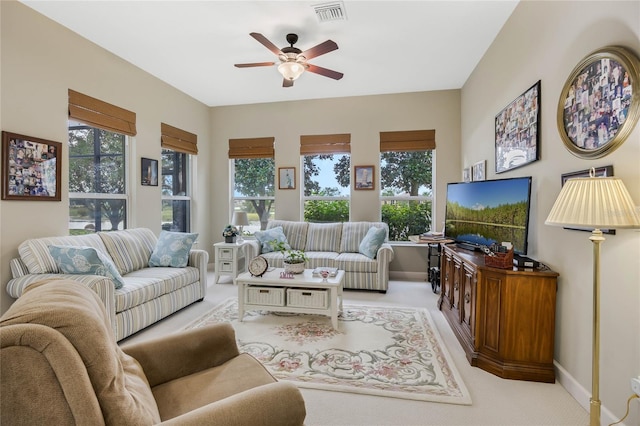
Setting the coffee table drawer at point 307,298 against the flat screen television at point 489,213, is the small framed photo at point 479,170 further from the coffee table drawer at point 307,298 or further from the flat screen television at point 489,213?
the coffee table drawer at point 307,298

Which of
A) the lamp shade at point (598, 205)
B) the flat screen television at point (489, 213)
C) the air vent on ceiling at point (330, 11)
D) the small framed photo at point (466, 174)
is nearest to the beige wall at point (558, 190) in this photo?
the flat screen television at point (489, 213)

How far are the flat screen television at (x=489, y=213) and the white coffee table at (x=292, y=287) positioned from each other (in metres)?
1.38

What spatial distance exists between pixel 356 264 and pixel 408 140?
7.21ft

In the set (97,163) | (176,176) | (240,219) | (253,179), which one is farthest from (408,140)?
(97,163)

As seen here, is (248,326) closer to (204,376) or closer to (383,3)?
(204,376)

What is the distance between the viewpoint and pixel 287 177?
546 cm

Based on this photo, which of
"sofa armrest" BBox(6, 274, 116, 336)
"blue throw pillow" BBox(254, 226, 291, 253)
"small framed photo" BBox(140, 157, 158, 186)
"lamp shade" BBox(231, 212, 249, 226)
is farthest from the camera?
"lamp shade" BBox(231, 212, 249, 226)

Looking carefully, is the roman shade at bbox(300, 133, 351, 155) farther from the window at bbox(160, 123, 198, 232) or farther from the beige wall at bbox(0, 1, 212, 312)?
the beige wall at bbox(0, 1, 212, 312)

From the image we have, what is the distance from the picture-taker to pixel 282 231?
505cm

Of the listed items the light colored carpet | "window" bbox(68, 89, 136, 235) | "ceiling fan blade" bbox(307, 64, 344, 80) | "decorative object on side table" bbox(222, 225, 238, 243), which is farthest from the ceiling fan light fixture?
the light colored carpet

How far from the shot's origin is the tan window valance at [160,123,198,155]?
14.9 ft

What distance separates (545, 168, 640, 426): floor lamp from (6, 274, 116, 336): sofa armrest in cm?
304

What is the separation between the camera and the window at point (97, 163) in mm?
3348

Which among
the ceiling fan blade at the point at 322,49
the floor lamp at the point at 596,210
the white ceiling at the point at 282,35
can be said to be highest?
the white ceiling at the point at 282,35
